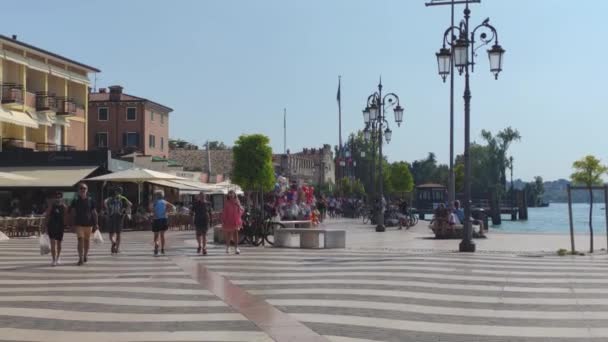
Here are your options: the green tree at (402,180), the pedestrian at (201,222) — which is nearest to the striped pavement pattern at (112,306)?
the pedestrian at (201,222)

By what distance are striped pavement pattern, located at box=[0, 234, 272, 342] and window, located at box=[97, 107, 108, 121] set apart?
56111 mm

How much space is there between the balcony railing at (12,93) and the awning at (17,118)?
0.68 metres

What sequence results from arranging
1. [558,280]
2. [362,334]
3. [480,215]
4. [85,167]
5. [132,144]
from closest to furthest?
[362,334], [558,280], [480,215], [85,167], [132,144]

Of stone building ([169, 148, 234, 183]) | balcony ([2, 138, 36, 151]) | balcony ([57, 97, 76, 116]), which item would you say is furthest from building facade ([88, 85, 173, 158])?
balcony ([2, 138, 36, 151])

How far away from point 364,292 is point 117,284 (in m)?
4.32

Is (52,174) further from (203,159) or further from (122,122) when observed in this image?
(203,159)

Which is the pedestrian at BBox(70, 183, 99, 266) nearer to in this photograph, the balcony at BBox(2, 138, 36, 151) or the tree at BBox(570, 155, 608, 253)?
the tree at BBox(570, 155, 608, 253)

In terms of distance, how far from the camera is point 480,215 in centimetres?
3453

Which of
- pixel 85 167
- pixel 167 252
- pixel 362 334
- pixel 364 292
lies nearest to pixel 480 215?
pixel 167 252

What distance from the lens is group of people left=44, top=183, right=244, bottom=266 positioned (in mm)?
17469

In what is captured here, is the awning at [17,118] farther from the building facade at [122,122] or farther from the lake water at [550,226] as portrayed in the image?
the lake water at [550,226]

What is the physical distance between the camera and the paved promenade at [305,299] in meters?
9.02

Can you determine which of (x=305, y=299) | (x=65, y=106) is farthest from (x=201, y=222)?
(x=65, y=106)

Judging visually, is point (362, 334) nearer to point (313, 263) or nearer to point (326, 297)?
point (326, 297)
